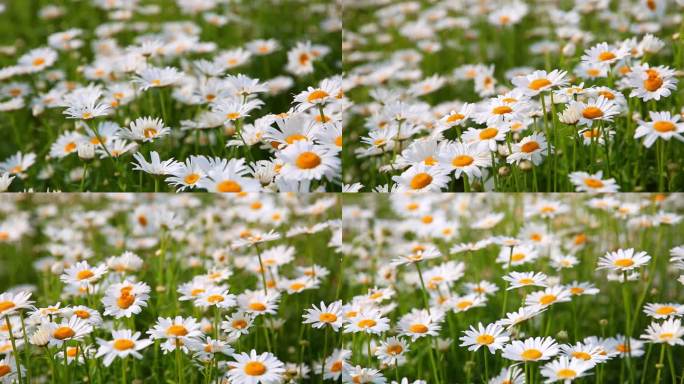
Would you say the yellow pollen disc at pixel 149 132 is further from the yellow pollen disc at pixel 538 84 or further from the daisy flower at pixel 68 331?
the yellow pollen disc at pixel 538 84

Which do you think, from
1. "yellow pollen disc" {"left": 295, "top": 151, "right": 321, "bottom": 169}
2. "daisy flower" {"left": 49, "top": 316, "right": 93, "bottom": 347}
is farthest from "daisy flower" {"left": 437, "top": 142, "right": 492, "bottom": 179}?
"daisy flower" {"left": 49, "top": 316, "right": 93, "bottom": 347}

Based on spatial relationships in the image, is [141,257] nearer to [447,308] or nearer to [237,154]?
[237,154]

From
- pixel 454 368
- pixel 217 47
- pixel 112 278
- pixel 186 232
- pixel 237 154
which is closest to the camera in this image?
pixel 454 368

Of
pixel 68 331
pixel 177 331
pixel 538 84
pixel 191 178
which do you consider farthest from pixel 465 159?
pixel 68 331

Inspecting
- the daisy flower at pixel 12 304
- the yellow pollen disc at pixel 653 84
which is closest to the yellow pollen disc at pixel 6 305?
the daisy flower at pixel 12 304

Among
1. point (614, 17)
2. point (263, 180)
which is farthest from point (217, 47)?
point (614, 17)

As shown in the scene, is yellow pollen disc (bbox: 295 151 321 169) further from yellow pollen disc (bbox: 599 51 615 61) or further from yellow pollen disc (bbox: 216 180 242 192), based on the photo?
yellow pollen disc (bbox: 599 51 615 61)
